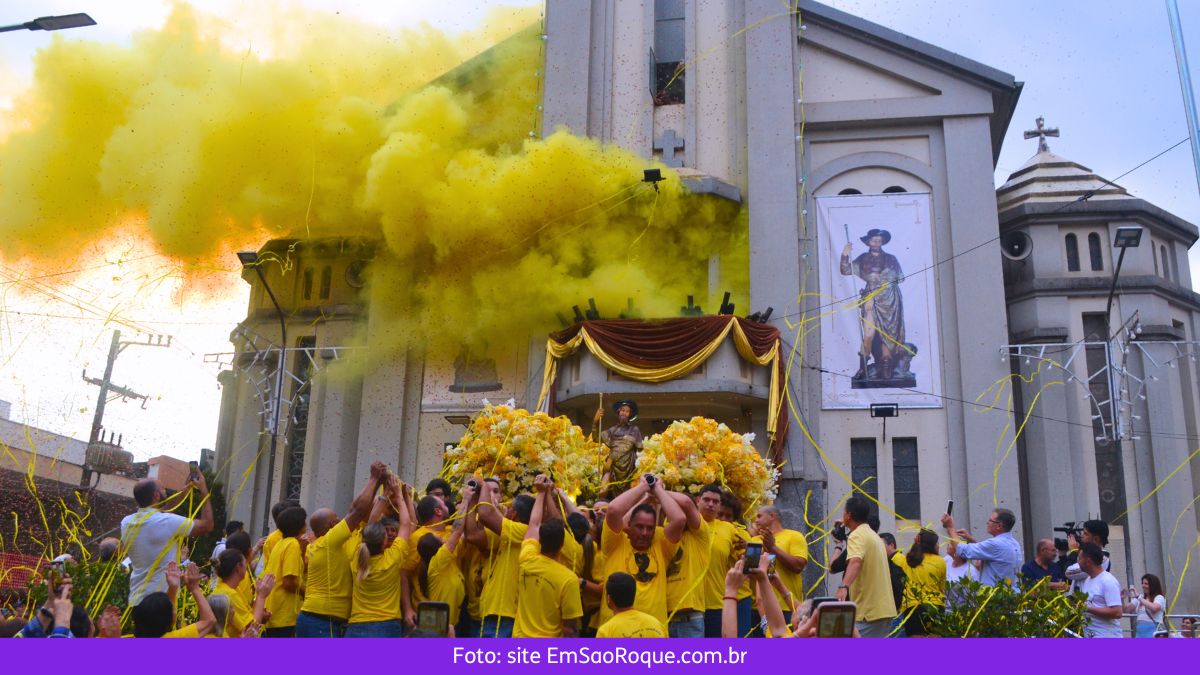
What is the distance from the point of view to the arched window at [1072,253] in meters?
24.1

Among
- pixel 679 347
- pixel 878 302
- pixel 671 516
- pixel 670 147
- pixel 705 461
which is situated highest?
pixel 670 147

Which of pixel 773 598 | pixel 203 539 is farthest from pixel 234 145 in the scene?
pixel 773 598

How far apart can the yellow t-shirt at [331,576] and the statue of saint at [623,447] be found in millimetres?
7391

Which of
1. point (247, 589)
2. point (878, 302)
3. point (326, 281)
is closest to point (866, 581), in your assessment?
point (247, 589)

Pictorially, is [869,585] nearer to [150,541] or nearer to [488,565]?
[488,565]

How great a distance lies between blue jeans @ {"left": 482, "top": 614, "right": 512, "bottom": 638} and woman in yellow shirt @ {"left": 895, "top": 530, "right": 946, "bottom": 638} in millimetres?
3840

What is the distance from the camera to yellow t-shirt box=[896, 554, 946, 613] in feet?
33.3

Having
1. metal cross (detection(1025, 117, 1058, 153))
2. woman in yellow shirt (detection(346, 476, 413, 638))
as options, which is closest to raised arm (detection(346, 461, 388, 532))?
woman in yellow shirt (detection(346, 476, 413, 638))

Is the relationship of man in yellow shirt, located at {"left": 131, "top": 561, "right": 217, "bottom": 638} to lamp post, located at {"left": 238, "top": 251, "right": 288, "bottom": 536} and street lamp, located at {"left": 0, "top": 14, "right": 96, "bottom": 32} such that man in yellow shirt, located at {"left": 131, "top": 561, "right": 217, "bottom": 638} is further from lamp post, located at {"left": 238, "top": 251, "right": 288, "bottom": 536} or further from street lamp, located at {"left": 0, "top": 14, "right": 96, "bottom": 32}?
lamp post, located at {"left": 238, "top": 251, "right": 288, "bottom": 536}

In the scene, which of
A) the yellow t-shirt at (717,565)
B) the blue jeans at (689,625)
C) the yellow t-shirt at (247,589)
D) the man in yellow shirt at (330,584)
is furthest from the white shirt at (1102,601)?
the yellow t-shirt at (247,589)

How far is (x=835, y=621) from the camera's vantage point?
21.2 feet

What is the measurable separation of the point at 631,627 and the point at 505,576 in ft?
6.69

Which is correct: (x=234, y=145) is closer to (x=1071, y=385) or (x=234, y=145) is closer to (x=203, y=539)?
(x=203, y=539)

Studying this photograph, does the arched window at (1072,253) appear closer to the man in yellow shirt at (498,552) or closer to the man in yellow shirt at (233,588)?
the man in yellow shirt at (498,552)
